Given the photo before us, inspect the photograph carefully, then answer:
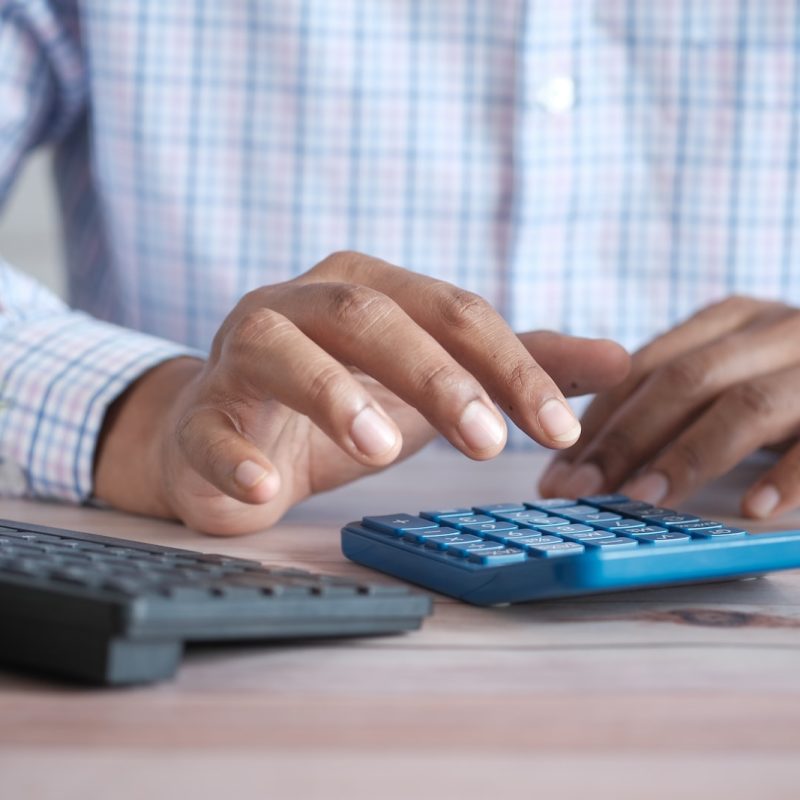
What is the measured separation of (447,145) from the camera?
3.61ft

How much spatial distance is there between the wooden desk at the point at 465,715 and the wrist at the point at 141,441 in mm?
271

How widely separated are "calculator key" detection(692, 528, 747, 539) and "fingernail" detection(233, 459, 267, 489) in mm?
190

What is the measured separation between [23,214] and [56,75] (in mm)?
1242

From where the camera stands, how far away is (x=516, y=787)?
277 millimetres

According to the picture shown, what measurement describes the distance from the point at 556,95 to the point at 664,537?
670 mm

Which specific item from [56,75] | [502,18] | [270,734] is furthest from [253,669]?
[56,75]

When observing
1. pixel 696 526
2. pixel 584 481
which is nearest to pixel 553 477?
pixel 584 481

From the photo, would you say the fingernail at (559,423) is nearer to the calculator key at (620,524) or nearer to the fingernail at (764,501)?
the calculator key at (620,524)

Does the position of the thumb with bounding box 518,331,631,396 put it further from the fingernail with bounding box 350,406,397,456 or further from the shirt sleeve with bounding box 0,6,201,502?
the shirt sleeve with bounding box 0,6,201,502

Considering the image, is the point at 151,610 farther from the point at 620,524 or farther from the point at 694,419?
the point at 694,419

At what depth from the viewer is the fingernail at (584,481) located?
27.8 inches

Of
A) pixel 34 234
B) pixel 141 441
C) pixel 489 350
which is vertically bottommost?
pixel 34 234

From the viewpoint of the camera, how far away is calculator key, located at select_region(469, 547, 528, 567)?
45 cm

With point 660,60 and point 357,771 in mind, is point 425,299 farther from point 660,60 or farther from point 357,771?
point 660,60
